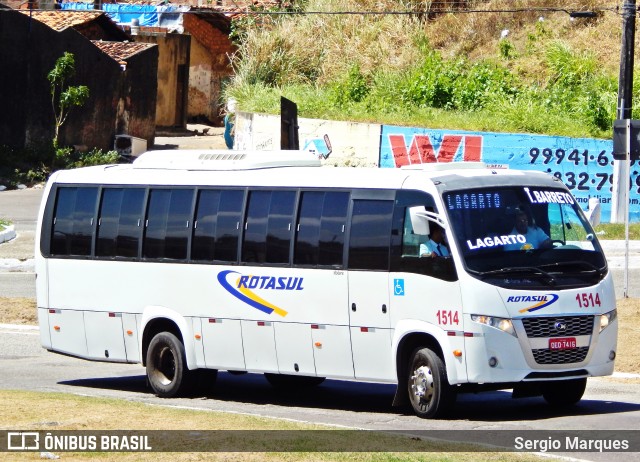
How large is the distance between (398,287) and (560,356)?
1.69 m

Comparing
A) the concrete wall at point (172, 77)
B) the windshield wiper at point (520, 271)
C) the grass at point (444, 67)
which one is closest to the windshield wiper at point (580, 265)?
the windshield wiper at point (520, 271)

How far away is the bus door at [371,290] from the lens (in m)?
11.7

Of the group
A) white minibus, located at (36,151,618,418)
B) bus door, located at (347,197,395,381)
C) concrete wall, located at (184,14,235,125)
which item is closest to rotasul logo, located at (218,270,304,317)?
white minibus, located at (36,151,618,418)

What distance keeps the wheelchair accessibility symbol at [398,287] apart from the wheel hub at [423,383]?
0.76 meters

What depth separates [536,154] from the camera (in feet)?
105

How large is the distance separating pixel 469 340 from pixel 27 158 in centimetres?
3257

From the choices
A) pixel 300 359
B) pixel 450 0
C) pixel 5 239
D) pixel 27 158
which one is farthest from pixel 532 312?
pixel 450 0

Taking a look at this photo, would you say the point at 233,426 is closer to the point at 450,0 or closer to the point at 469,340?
the point at 469,340

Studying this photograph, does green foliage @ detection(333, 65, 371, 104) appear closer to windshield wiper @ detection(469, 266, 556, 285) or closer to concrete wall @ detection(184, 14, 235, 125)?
concrete wall @ detection(184, 14, 235, 125)

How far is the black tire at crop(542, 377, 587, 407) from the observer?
11859mm

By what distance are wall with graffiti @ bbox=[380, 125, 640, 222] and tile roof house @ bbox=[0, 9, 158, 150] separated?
1464 centimetres

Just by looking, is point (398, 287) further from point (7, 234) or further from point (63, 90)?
point (63, 90)

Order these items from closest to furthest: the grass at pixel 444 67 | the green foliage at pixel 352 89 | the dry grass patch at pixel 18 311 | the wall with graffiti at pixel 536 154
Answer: the dry grass patch at pixel 18 311 < the wall with graffiti at pixel 536 154 < the grass at pixel 444 67 < the green foliage at pixel 352 89

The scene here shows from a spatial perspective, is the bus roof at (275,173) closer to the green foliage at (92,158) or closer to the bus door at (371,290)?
the bus door at (371,290)
